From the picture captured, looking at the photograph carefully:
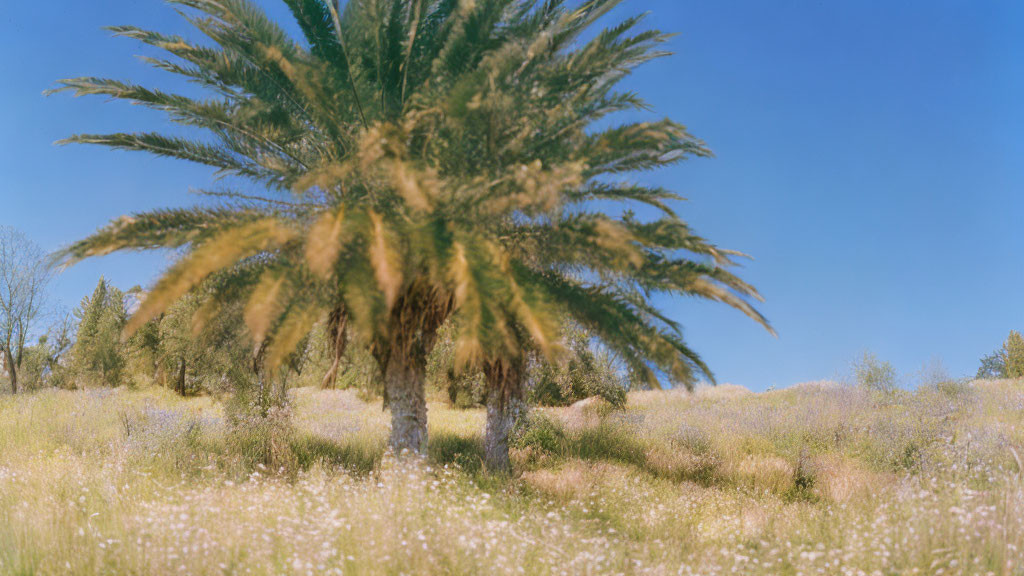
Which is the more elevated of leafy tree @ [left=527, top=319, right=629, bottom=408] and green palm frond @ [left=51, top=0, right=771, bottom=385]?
green palm frond @ [left=51, top=0, right=771, bottom=385]

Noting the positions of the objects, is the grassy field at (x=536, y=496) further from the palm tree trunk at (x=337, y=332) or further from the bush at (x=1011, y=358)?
the bush at (x=1011, y=358)

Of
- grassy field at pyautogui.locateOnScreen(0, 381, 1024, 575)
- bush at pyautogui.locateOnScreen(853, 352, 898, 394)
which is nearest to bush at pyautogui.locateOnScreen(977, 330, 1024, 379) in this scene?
bush at pyautogui.locateOnScreen(853, 352, 898, 394)

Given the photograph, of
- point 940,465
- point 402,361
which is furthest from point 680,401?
point 402,361

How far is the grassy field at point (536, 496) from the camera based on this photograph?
17.2 feet

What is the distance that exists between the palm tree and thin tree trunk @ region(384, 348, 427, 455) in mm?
28

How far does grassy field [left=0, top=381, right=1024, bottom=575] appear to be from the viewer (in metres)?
5.24

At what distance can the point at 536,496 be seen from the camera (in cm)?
854

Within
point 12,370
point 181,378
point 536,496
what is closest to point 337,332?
point 536,496

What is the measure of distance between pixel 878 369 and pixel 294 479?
22857 mm

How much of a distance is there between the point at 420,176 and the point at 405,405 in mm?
3557

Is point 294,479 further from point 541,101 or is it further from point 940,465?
point 940,465

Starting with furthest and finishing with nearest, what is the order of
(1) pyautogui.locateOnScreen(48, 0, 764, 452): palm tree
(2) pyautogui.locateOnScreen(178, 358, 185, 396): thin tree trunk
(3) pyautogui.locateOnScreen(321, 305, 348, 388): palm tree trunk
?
(2) pyautogui.locateOnScreen(178, 358, 185, 396): thin tree trunk
(3) pyautogui.locateOnScreen(321, 305, 348, 388): palm tree trunk
(1) pyautogui.locateOnScreen(48, 0, 764, 452): palm tree

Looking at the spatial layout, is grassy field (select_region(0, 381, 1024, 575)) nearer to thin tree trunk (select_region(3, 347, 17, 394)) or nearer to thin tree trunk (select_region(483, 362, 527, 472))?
thin tree trunk (select_region(483, 362, 527, 472))

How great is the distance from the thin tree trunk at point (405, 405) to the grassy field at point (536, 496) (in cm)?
45
